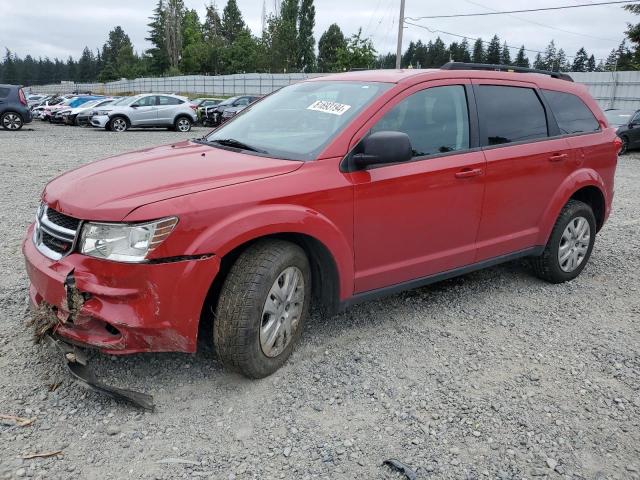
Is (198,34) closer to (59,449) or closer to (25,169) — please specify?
(25,169)

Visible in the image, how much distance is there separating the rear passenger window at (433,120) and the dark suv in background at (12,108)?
2202cm

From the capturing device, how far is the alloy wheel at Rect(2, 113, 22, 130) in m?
21.8

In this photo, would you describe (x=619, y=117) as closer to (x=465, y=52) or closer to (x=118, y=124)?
(x=118, y=124)

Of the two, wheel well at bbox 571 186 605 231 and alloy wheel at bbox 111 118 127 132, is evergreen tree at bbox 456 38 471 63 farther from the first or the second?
wheel well at bbox 571 186 605 231

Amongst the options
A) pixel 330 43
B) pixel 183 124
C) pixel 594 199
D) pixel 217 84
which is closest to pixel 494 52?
pixel 330 43

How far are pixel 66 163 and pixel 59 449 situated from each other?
34.8 ft

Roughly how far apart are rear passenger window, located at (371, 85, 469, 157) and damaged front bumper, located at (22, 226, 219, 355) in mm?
1522

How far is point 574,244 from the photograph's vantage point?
5.05 m

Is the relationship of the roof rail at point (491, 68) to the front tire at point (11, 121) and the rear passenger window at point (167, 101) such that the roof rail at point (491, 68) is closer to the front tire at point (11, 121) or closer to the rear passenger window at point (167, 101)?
the rear passenger window at point (167, 101)

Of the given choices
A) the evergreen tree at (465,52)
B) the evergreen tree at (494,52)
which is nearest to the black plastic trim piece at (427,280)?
the evergreen tree at (465,52)

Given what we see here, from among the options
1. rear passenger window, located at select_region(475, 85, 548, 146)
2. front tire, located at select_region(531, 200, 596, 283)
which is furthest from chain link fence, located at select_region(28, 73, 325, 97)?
rear passenger window, located at select_region(475, 85, 548, 146)

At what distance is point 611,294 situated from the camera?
4879 millimetres

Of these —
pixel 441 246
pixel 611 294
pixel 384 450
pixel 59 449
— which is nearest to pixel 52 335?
pixel 59 449

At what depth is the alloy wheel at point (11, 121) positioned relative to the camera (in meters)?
21.8
